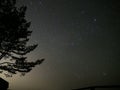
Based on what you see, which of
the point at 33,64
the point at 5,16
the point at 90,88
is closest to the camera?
the point at 90,88

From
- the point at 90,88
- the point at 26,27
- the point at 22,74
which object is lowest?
the point at 90,88

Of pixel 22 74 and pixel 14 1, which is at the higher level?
pixel 14 1

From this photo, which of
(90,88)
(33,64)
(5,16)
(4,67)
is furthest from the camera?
(33,64)

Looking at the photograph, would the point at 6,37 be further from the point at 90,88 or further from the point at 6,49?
the point at 90,88

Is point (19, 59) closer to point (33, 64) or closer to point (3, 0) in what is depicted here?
point (33, 64)

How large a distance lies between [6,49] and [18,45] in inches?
45.8

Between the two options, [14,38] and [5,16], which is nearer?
[5,16]

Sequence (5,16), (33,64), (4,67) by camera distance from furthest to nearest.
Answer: (33,64) < (4,67) < (5,16)

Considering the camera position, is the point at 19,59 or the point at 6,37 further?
the point at 19,59

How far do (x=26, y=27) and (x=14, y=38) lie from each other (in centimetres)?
148

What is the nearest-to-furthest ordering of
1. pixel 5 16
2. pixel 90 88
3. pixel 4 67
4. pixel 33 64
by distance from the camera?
pixel 90 88
pixel 5 16
pixel 4 67
pixel 33 64

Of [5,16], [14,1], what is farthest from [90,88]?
[14,1]

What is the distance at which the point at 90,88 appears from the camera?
18.7 ft

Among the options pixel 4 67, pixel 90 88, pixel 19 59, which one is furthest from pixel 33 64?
pixel 90 88
